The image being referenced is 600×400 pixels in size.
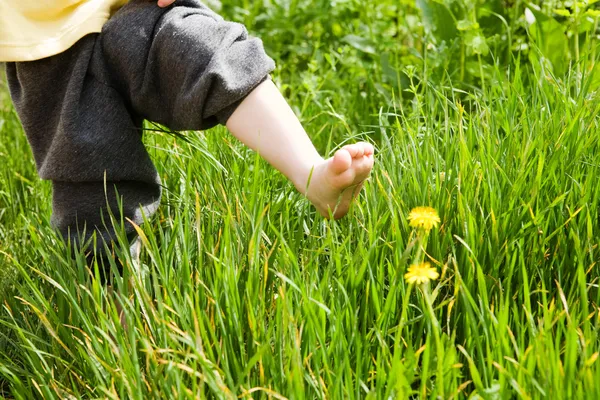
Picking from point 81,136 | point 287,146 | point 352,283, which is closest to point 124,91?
point 81,136

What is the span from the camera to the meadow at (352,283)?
115 cm

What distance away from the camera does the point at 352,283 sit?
4.41 feet

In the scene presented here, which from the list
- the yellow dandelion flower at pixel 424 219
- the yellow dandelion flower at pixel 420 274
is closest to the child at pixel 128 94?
the yellow dandelion flower at pixel 424 219

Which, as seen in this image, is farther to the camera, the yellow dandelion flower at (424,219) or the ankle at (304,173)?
the ankle at (304,173)

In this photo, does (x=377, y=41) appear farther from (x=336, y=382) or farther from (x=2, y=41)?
(x=336, y=382)

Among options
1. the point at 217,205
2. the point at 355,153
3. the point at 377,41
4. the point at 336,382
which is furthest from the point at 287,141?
the point at 377,41

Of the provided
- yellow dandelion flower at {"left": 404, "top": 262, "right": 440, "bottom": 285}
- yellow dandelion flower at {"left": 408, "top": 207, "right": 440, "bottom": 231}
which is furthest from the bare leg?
yellow dandelion flower at {"left": 404, "top": 262, "right": 440, "bottom": 285}

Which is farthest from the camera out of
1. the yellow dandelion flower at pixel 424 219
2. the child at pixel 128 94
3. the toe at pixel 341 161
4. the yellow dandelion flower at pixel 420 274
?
the child at pixel 128 94

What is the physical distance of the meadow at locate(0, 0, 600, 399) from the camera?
1149 mm

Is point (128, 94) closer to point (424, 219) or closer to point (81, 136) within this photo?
point (81, 136)

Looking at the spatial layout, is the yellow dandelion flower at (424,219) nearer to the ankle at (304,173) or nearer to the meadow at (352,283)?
the meadow at (352,283)

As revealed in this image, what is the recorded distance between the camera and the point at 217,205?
1.67 metres

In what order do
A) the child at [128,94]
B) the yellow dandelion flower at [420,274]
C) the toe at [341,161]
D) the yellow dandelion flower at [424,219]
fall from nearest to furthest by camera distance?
the yellow dandelion flower at [420,274] < the yellow dandelion flower at [424,219] < the toe at [341,161] < the child at [128,94]

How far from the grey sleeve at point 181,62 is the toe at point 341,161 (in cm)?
22
